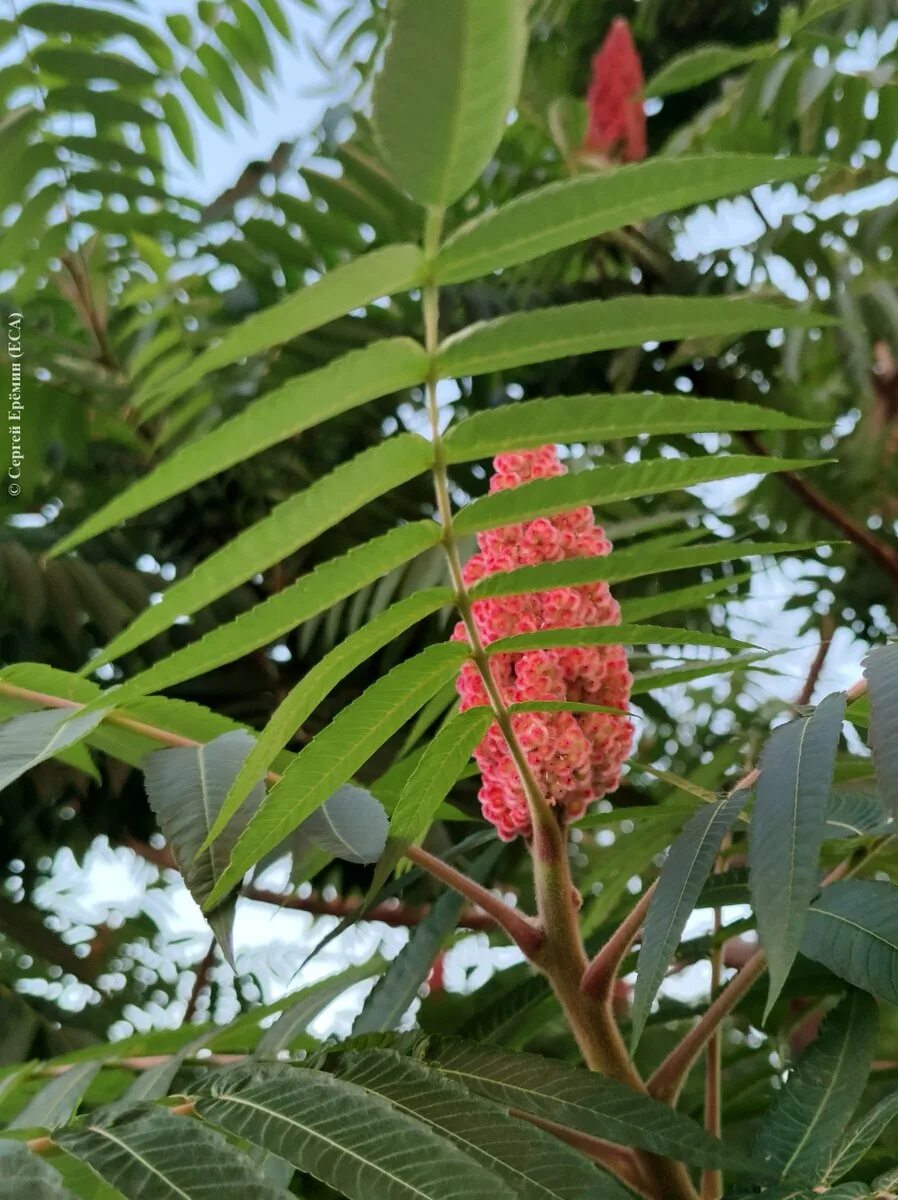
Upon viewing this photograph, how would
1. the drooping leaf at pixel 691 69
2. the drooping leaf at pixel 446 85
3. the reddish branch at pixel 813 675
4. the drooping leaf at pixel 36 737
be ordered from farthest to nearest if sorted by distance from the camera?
the reddish branch at pixel 813 675 < the drooping leaf at pixel 691 69 < the drooping leaf at pixel 36 737 < the drooping leaf at pixel 446 85

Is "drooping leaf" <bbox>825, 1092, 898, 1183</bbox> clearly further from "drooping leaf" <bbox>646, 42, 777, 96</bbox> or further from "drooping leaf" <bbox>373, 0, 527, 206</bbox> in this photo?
"drooping leaf" <bbox>646, 42, 777, 96</bbox>

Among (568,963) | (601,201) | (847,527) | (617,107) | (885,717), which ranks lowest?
(568,963)

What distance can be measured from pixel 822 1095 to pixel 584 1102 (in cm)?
11

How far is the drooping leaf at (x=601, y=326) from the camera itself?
1.03ft

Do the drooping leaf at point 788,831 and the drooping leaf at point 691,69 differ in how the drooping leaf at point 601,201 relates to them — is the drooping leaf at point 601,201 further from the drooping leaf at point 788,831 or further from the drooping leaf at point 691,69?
the drooping leaf at point 691,69

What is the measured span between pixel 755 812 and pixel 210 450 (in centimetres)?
20

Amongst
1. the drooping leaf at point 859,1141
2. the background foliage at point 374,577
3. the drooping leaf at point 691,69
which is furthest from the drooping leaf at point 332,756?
the drooping leaf at point 691,69

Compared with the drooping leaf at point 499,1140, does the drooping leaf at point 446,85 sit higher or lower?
higher

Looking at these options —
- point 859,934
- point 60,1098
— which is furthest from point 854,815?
point 60,1098

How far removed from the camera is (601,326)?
0.33 meters

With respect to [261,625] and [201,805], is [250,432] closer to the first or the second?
[261,625]

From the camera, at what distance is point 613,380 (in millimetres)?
1056

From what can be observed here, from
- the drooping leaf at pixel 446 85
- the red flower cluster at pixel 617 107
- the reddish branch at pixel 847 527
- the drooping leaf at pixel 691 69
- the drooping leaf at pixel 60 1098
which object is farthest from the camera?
the red flower cluster at pixel 617 107

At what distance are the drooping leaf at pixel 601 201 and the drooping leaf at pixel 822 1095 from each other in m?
0.33
